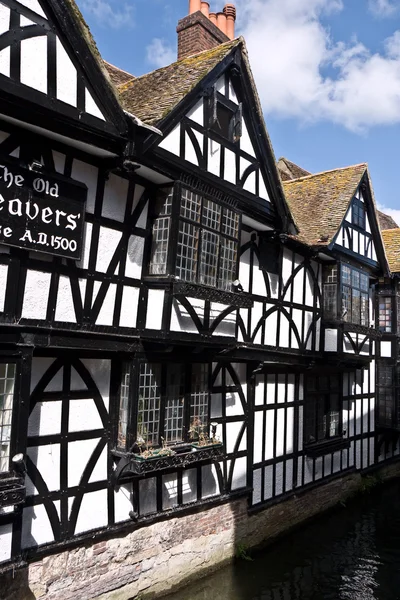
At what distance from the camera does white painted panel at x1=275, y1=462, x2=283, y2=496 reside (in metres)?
12.2

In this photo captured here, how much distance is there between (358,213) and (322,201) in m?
1.27

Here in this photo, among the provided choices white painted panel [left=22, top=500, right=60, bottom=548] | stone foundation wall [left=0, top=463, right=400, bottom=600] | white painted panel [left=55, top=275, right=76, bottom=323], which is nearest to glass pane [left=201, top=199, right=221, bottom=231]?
white painted panel [left=55, top=275, right=76, bottom=323]

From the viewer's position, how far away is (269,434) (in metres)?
12.1

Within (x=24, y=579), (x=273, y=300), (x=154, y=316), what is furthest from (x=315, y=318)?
(x=24, y=579)

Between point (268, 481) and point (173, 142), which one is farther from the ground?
point (173, 142)

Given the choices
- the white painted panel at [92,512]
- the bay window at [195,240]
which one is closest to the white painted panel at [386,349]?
the bay window at [195,240]

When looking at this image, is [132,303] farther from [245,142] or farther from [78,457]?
[245,142]

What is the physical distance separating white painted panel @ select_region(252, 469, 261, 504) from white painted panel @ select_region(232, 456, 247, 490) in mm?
482

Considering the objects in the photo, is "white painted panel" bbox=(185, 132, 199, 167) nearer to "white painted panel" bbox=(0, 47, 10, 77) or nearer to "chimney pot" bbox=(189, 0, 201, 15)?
"white painted panel" bbox=(0, 47, 10, 77)

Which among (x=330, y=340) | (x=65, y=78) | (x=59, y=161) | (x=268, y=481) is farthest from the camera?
(x=330, y=340)

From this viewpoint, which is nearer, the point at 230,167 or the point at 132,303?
the point at 132,303

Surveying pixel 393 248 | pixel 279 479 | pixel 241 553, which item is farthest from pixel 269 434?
pixel 393 248

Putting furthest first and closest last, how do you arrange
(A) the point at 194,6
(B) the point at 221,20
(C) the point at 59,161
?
(B) the point at 221,20
(A) the point at 194,6
(C) the point at 59,161

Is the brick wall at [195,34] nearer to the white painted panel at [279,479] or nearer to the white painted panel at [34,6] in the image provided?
the white painted panel at [34,6]
